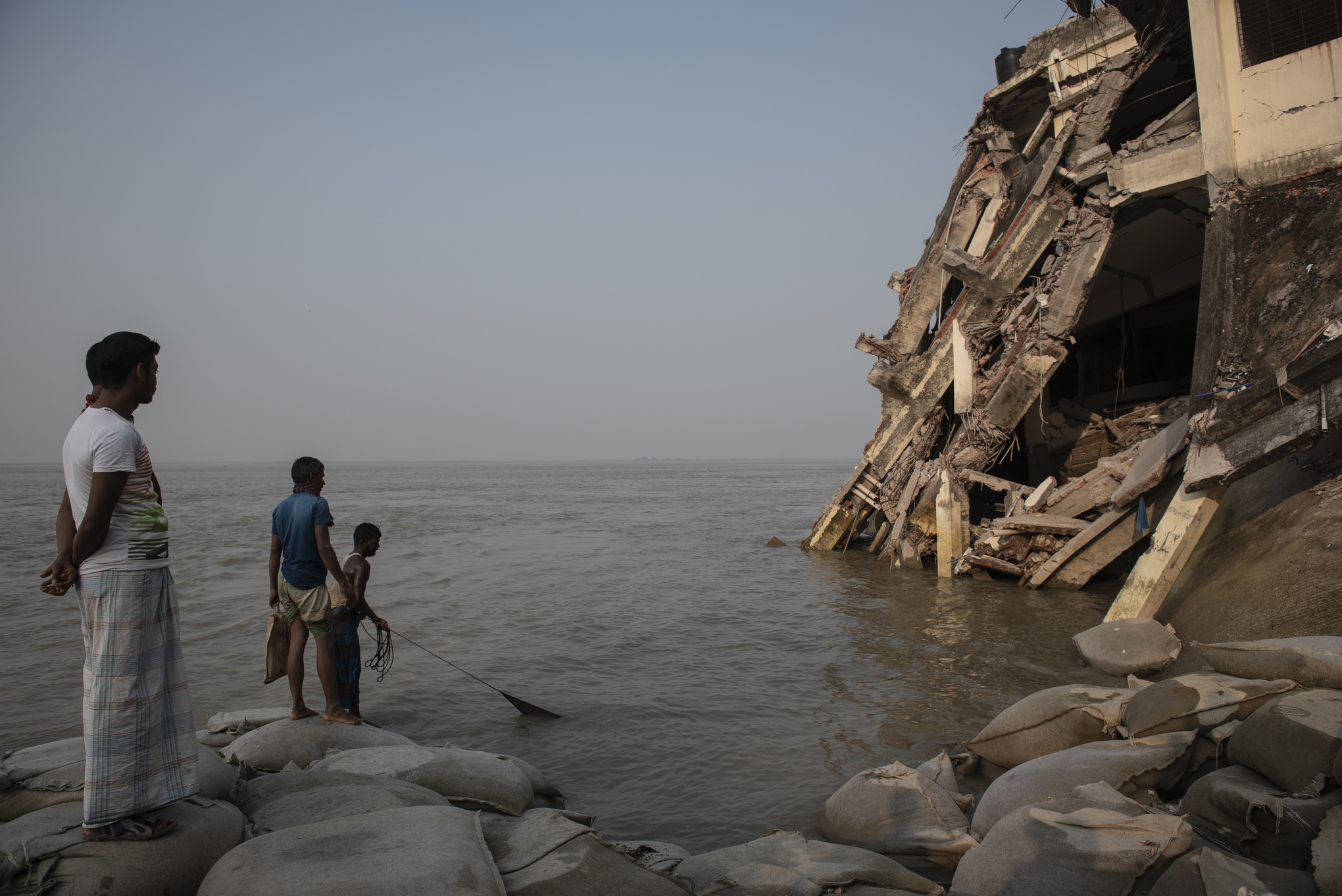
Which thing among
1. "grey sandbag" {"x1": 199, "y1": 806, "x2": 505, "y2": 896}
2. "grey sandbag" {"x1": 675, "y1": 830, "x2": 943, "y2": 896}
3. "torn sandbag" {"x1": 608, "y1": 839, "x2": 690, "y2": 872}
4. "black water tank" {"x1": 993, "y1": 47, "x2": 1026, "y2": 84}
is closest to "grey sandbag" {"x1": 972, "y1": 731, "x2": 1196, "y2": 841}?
"grey sandbag" {"x1": 675, "y1": 830, "x2": 943, "y2": 896}

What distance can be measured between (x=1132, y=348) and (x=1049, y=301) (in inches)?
274

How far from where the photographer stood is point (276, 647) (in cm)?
453

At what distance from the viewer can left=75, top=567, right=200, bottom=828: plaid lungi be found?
2477 millimetres

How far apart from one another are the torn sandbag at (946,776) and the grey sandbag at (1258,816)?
39.9 inches

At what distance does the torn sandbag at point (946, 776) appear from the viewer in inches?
148

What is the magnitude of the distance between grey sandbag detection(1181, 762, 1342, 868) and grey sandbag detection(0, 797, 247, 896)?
11.5 ft

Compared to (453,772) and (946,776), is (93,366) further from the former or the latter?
(946,776)

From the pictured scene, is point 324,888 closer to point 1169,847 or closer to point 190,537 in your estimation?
point 1169,847

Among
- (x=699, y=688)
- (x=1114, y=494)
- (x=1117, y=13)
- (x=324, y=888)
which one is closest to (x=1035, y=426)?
(x=1114, y=494)

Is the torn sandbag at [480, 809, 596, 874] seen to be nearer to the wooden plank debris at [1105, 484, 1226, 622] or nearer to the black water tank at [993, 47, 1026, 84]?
the wooden plank debris at [1105, 484, 1226, 622]

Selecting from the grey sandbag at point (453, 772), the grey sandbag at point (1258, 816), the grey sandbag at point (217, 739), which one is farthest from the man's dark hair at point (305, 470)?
the grey sandbag at point (1258, 816)

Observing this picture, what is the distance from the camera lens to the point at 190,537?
18.7 meters

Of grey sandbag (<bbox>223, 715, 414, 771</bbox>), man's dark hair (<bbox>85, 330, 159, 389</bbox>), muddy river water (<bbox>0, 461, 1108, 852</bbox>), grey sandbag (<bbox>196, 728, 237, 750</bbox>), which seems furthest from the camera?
muddy river water (<bbox>0, 461, 1108, 852</bbox>)

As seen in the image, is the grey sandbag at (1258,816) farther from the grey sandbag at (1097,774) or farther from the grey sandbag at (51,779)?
the grey sandbag at (51,779)
